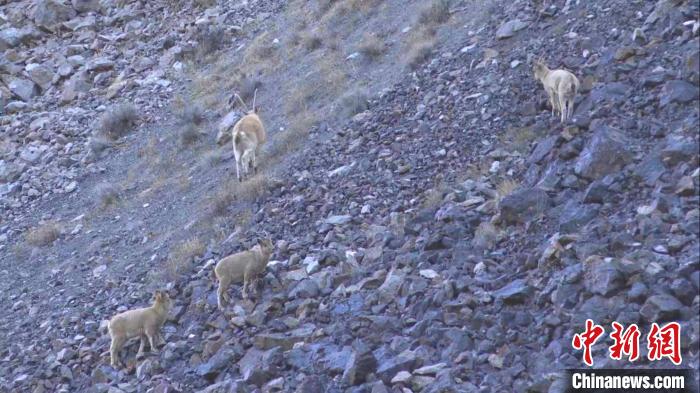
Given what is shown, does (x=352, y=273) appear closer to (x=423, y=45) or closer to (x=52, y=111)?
(x=423, y=45)

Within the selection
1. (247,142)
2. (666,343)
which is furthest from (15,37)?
(666,343)

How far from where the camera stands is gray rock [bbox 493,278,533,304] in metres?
9.33

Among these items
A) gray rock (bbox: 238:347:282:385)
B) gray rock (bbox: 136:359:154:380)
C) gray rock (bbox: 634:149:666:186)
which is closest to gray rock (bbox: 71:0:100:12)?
gray rock (bbox: 136:359:154:380)

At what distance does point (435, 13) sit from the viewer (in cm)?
1812

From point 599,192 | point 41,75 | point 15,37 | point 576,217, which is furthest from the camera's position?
point 15,37

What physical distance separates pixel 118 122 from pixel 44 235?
166 inches

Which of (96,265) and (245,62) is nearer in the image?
(96,265)

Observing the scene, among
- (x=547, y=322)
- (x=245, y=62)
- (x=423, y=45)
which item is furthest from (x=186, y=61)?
(x=547, y=322)

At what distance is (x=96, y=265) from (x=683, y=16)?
8.44 meters

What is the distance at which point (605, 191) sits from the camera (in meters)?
10.1

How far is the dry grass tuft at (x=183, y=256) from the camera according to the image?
43.8 ft

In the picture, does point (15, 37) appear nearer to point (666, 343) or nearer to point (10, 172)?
point (10, 172)

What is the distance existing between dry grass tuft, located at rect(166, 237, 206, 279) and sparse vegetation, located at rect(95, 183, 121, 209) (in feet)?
12.4

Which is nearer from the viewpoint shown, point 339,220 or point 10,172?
point 339,220
